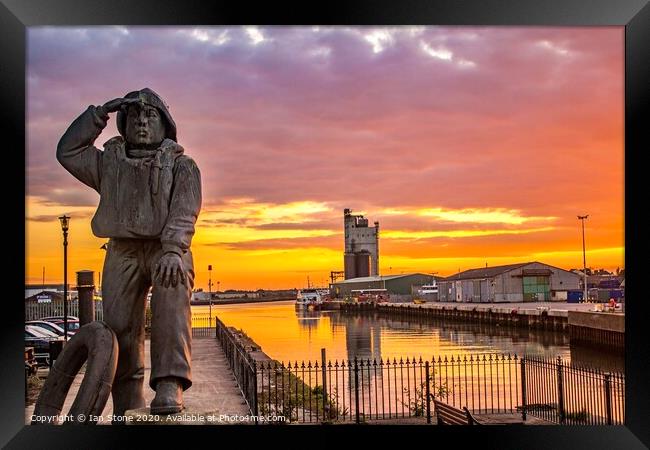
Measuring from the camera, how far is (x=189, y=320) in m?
4.51

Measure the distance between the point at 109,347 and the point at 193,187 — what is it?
107 cm

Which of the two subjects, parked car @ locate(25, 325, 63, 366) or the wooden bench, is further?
parked car @ locate(25, 325, 63, 366)

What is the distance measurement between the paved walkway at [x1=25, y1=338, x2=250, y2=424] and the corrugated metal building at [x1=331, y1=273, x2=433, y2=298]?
53542mm

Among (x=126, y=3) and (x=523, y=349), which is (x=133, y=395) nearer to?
(x=126, y=3)

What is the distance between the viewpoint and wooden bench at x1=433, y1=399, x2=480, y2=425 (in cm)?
538

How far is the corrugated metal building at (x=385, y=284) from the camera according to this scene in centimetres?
6912

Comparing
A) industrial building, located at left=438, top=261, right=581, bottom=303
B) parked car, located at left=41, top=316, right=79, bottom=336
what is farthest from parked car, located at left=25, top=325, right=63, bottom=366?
industrial building, located at left=438, top=261, right=581, bottom=303

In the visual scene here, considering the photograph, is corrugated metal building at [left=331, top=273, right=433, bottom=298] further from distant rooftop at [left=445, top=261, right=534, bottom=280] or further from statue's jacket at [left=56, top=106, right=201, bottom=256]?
statue's jacket at [left=56, top=106, right=201, bottom=256]

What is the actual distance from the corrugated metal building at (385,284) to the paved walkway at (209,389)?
5354 centimetres

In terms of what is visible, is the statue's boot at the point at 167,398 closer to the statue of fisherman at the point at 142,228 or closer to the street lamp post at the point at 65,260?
the statue of fisherman at the point at 142,228

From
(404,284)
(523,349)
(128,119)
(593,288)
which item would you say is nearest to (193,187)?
(128,119)

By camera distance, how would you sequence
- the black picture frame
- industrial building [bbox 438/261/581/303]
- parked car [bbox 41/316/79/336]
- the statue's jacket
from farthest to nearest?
industrial building [bbox 438/261/581/303] → parked car [bbox 41/316/79/336] → the black picture frame → the statue's jacket

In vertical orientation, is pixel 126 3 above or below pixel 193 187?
above

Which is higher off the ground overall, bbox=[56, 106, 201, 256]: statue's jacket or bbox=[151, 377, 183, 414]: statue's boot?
bbox=[56, 106, 201, 256]: statue's jacket
